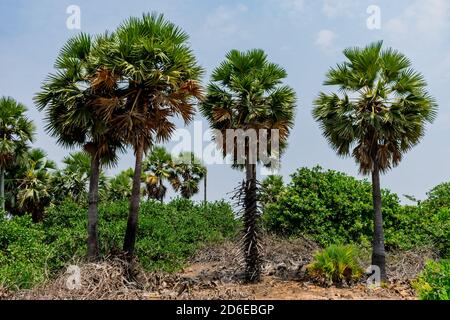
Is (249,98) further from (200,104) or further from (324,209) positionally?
(324,209)

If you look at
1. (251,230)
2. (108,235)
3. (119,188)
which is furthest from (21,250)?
(119,188)

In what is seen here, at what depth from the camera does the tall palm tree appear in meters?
15.5

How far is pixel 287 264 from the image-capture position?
53.8 ft

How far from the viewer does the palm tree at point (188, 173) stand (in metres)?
40.4

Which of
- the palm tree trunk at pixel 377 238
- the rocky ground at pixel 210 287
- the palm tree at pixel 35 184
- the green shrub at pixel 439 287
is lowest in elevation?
the rocky ground at pixel 210 287

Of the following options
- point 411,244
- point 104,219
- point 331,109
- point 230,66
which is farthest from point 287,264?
point 104,219

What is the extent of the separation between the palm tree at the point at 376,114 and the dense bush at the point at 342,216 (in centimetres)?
589

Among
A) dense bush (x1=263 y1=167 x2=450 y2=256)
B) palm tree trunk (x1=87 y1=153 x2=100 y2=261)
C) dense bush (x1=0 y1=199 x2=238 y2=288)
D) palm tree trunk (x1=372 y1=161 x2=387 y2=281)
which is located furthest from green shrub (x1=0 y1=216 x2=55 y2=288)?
dense bush (x1=263 y1=167 x2=450 y2=256)

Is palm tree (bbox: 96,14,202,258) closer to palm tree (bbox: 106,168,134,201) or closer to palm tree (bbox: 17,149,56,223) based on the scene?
palm tree (bbox: 17,149,56,223)

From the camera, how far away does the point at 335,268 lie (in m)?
13.5

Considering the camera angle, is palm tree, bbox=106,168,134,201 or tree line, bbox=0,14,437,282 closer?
tree line, bbox=0,14,437,282

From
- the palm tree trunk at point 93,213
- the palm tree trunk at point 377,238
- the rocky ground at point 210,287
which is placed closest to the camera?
the rocky ground at point 210,287

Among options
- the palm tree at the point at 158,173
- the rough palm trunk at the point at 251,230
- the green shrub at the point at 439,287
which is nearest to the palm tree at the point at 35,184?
the palm tree at the point at 158,173

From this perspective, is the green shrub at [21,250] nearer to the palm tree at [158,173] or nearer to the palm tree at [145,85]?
the palm tree at [145,85]
